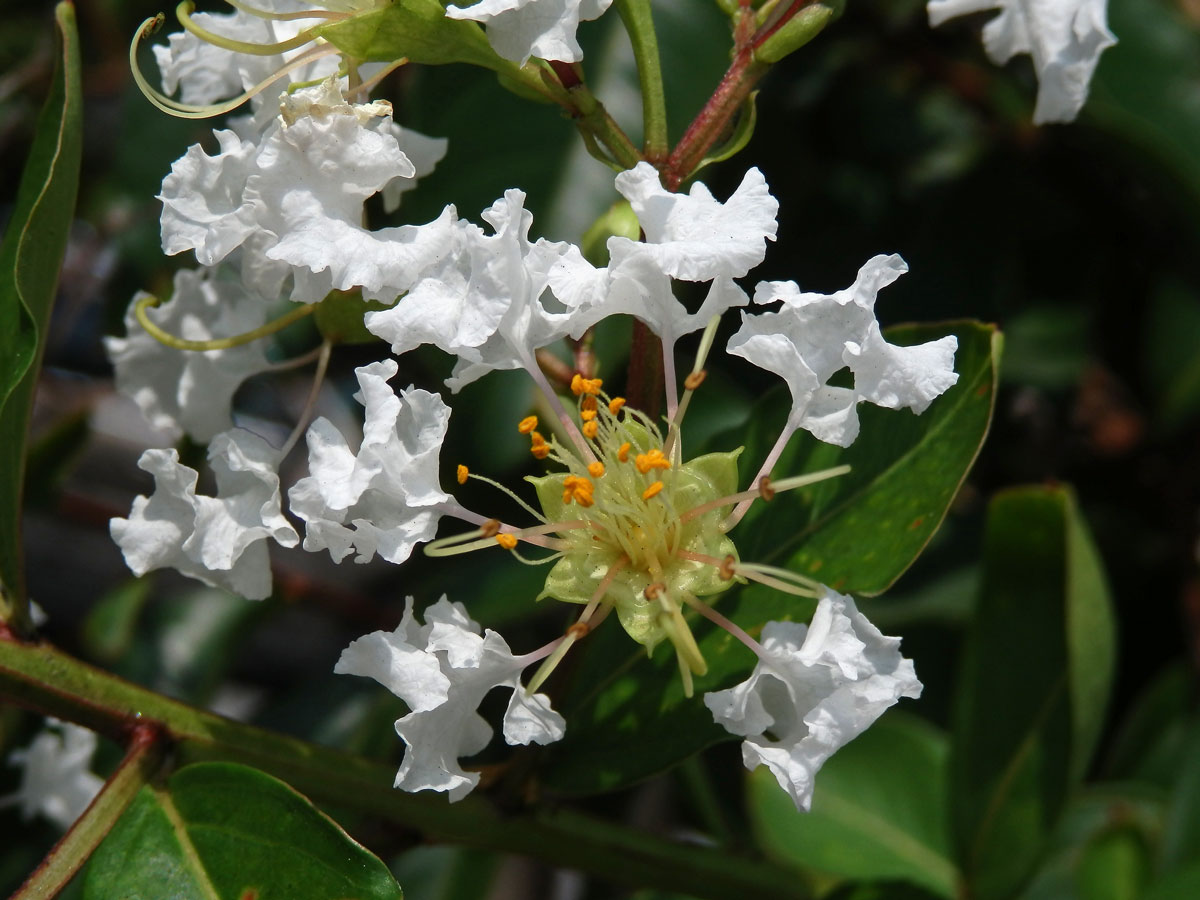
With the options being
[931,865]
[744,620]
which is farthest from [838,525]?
[931,865]

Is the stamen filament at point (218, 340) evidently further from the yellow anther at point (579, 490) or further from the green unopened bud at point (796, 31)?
the green unopened bud at point (796, 31)

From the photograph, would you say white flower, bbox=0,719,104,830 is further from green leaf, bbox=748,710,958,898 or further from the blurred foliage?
green leaf, bbox=748,710,958,898

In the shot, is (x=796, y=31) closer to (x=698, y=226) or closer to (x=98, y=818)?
(x=698, y=226)

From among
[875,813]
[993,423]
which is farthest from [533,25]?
[993,423]

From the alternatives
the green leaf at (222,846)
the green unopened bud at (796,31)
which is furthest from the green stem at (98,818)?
the green unopened bud at (796,31)

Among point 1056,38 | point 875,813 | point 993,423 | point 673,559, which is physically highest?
point 1056,38
